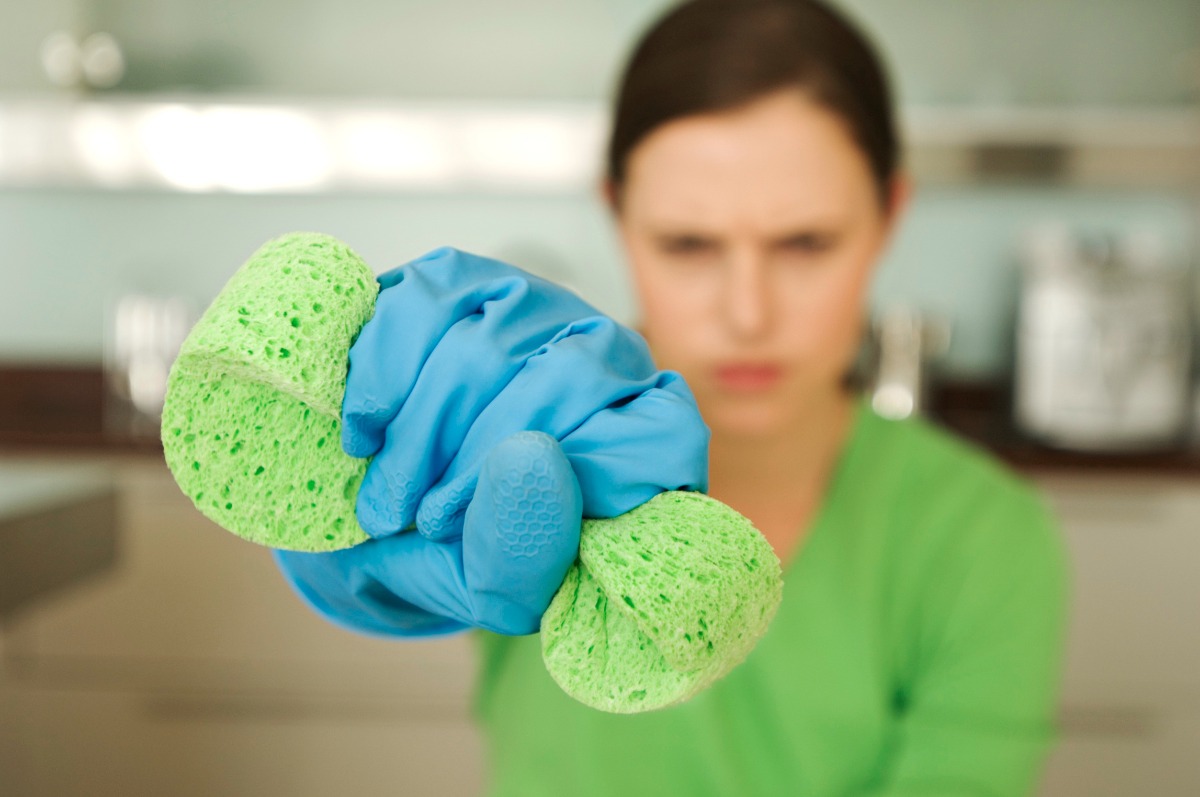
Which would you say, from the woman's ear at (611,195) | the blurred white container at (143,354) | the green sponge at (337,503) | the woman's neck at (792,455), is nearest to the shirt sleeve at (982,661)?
the woman's neck at (792,455)

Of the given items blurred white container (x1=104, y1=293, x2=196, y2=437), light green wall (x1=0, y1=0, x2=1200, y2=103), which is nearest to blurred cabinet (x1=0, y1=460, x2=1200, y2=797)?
blurred white container (x1=104, y1=293, x2=196, y2=437)

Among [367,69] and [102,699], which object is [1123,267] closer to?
[367,69]

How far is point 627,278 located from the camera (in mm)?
1722

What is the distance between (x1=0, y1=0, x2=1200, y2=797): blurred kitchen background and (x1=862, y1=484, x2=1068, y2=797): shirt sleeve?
0.61m

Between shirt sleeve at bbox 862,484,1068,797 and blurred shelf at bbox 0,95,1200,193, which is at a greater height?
blurred shelf at bbox 0,95,1200,193

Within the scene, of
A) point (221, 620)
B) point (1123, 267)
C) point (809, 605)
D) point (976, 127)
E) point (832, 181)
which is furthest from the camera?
point (976, 127)

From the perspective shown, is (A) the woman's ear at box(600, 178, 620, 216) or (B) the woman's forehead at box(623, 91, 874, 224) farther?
(A) the woman's ear at box(600, 178, 620, 216)

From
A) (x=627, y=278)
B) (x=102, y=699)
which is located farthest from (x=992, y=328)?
(x=102, y=699)

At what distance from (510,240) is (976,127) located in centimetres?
78

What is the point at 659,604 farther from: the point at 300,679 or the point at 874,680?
the point at 300,679

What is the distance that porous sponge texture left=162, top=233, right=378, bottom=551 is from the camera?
23 centimetres

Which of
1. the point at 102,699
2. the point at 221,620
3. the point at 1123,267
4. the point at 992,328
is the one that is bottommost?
the point at 102,699

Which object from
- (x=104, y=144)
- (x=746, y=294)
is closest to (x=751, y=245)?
(x=746, y=294)

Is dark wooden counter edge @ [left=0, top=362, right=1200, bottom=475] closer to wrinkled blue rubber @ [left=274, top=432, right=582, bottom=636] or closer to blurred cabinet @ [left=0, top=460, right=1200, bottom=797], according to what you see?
blurred cabinet @ [left=0, top=460, right=1200, bottom=797]
